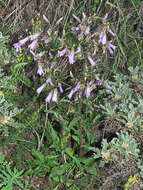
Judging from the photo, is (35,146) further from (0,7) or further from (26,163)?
(0,7)

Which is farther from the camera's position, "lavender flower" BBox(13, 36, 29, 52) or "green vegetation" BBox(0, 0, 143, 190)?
"lavender flower" BBox(13, 36, 29, 52)

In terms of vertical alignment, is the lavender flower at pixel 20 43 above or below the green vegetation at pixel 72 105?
above

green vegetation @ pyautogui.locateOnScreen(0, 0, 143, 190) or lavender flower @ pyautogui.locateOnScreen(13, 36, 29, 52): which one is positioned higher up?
lavender flower @ pyautogui.locateOnScreen(13, 36, 29, 52)

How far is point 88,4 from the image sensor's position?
10.0 feet

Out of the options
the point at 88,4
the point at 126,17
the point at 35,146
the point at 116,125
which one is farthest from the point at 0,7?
A: the point at 116,125

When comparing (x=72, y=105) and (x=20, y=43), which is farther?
(x=72, y=105)

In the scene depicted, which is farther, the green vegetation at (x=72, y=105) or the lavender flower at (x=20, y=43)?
the lavender flower at (x=20, y=43)

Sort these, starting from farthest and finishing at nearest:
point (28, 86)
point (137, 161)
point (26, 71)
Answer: point (26, 71) → point (28, 86) → point (137, 161)

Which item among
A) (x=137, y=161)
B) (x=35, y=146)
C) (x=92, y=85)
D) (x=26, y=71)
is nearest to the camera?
(x=92, y=85)

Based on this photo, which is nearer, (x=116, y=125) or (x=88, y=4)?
(x=116, y=125)

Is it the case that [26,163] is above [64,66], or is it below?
below

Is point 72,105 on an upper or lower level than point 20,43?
lower

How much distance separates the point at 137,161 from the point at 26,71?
5.16 feet

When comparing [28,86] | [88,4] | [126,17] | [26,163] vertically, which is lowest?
[26,163]
